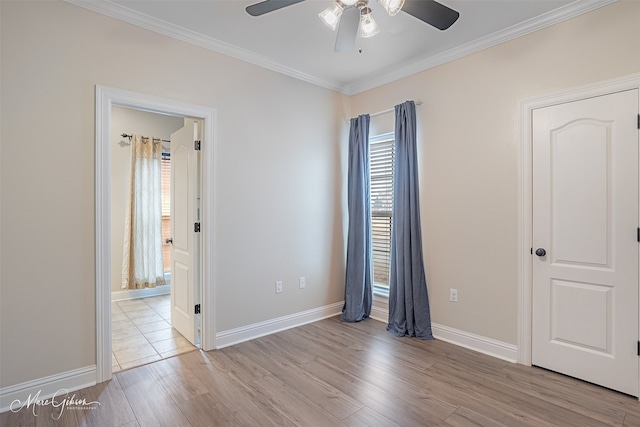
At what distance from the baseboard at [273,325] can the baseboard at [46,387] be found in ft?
3.23

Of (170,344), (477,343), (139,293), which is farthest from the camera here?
(139,293)

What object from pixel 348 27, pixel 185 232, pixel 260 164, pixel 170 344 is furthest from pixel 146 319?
pixel 348 27

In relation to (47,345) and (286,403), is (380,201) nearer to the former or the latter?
(286,403)

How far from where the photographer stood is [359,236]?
12.3ft

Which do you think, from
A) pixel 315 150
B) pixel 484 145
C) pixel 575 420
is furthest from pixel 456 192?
pixel 575 420

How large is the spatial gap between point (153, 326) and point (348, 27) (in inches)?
136

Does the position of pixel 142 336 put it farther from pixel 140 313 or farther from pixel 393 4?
pixel 393 4

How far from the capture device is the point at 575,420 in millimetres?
1972

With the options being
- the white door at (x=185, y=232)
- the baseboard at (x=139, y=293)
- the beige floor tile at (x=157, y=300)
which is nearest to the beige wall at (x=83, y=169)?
the white door at (x=185, y=232)

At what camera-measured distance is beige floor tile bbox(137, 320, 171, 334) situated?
349cm

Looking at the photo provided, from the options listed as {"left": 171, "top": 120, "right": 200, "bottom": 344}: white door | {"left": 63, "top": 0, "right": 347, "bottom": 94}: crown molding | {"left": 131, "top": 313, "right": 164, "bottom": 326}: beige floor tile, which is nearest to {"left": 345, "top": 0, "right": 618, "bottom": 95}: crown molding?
{"left": 63, "top": 0, "right": 347, "bottom": 94}: crown molding

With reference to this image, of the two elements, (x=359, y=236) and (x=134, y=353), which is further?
(x=359, y=236)

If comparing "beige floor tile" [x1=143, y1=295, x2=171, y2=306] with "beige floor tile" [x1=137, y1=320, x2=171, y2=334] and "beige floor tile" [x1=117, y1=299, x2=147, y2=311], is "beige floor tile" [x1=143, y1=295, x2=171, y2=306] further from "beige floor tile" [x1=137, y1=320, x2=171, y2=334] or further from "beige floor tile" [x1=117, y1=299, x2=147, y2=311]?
"beige floor tile" [x1=137, y1=320, x2=171, y2=334]

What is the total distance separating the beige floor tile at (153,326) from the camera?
11.5 ft
